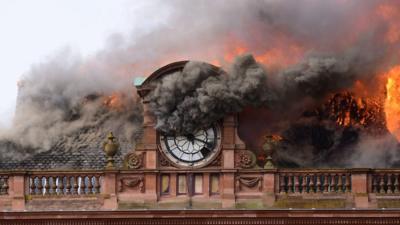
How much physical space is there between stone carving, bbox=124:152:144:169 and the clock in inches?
22.0

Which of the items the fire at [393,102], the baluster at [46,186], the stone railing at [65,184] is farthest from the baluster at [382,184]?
the baluster at [46,186]

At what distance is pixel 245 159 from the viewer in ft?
127

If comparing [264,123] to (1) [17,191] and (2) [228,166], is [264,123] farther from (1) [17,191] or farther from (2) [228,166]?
(1) [17,191]

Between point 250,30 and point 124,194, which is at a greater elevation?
point 250,30

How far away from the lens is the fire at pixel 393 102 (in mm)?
39438

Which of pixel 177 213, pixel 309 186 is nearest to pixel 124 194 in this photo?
pixel 177 213

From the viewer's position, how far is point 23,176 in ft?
128

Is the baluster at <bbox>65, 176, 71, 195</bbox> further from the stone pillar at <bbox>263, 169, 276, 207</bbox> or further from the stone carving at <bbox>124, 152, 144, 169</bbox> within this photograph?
the stone pillar at <bbox>263, 169, 276, 207</bbox>

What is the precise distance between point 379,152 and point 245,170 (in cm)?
334

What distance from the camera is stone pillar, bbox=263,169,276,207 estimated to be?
38.3 metres

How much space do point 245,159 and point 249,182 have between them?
0.54m

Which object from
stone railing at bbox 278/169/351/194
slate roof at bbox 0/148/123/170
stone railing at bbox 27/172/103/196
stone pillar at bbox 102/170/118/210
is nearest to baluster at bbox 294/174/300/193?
stone railing at bbox 278/169/351/194

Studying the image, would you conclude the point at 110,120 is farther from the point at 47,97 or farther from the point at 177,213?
the point at 177,213

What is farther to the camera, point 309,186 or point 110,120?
point 110,120
